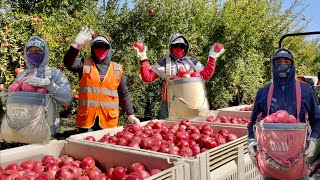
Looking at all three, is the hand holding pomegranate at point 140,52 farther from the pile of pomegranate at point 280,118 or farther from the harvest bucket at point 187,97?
the pile of pomegranate at point 280,118

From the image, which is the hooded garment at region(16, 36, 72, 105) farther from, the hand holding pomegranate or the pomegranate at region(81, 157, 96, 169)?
the hand holding pomegranate

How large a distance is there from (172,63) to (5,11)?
2.66 meters

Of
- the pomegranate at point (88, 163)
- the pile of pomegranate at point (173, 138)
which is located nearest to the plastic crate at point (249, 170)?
the pile of pomegranate at point (173, 138)

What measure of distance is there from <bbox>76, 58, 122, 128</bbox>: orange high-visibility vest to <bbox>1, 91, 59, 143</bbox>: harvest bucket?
3.08 ft

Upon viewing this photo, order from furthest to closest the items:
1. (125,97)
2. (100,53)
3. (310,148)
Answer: (125,97)
(100,53)
(310,148)

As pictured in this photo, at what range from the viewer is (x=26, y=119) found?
2691 mm

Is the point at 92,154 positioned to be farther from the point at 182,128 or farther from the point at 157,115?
the point at 157,115

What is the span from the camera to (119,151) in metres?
2.55

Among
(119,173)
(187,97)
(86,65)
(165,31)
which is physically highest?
(165,31)

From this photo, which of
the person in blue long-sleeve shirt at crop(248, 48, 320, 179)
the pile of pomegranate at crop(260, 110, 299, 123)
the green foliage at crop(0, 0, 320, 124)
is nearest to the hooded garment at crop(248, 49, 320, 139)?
the person in blue long-sleeve shirt at crop(248, 48, 320, 179)

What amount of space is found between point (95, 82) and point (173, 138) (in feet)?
3.53

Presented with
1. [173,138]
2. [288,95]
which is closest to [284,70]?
[288,95]

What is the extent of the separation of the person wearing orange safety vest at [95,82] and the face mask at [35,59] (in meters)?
0.64

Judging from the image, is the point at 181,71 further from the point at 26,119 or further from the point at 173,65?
the point at 26,119
